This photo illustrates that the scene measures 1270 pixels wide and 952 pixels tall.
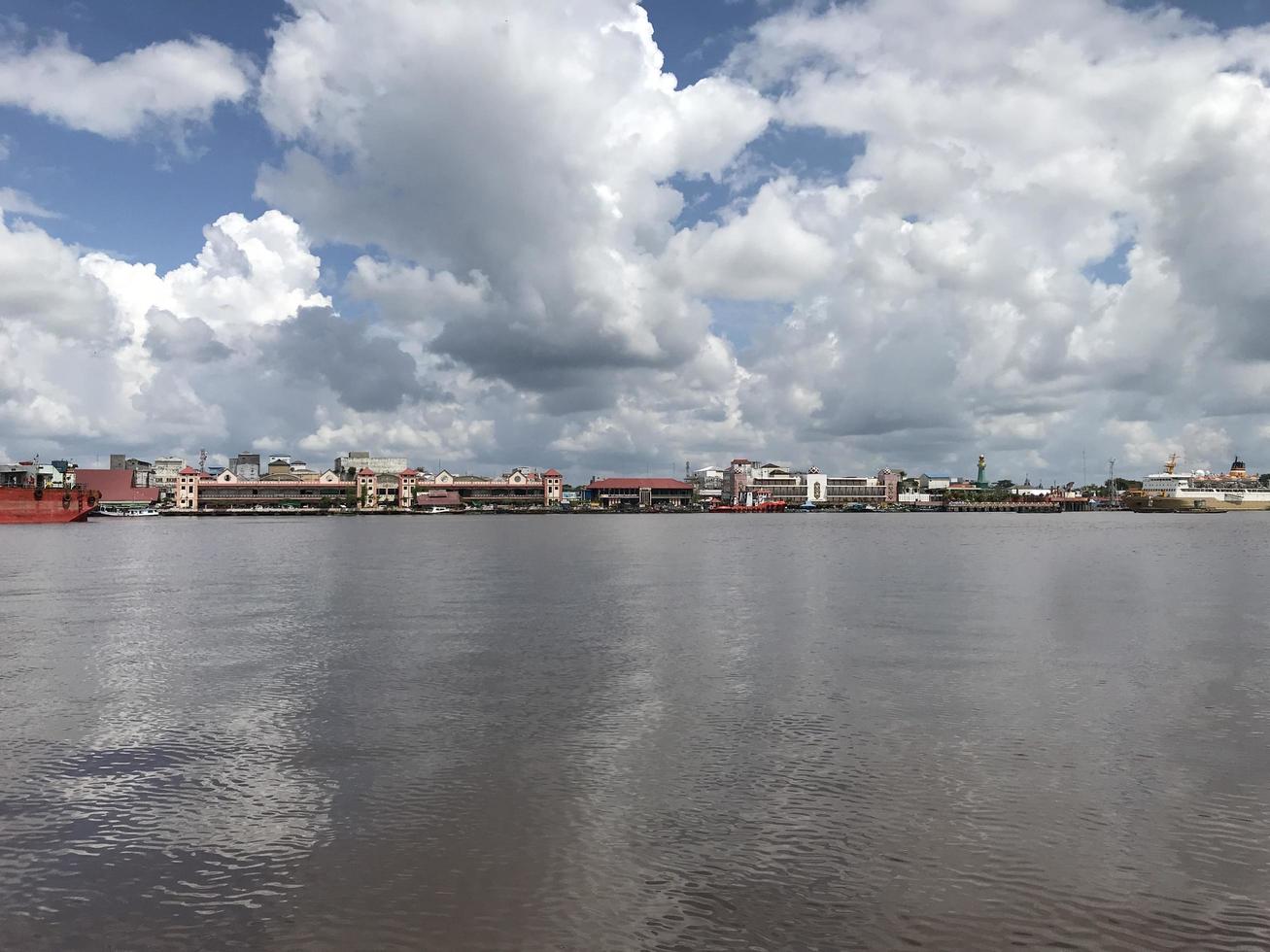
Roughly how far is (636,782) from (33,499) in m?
154

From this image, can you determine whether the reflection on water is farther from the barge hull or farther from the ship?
the ship

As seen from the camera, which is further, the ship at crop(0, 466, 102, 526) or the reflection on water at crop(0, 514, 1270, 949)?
the ship at crop(0, 466, 102, 526)

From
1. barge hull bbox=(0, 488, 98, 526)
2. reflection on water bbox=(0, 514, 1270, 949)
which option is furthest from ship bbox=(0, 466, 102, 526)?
reflection on water bbox=(0, 514, 1270, 949)

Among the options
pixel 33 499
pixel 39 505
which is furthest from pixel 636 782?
pixel 39 505

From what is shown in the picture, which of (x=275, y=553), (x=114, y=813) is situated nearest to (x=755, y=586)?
(x=114, y=813)

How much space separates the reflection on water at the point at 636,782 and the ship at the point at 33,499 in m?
122

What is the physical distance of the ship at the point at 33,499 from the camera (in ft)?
440

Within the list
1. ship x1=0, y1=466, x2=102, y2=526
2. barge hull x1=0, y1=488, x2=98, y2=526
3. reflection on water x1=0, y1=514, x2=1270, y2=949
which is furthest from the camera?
ship x1=0, y1=466, x2=102, y2=526

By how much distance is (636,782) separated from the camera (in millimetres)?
14531

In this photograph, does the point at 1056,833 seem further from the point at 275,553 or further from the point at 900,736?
the point at 275,553

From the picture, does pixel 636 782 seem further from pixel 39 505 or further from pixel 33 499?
pixel 39 505

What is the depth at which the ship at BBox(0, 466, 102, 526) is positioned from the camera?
13400 centimetres

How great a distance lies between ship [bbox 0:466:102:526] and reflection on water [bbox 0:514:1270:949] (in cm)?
12249

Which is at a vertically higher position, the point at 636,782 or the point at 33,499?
the point at 33,499
